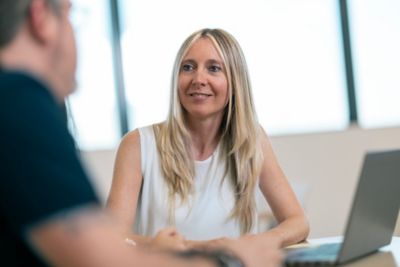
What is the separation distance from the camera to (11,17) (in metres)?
0.71

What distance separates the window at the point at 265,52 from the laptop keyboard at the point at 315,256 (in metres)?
2.44

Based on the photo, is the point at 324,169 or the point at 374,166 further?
the point at 324,169

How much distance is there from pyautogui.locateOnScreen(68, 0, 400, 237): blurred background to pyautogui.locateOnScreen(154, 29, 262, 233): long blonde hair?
1.55 meters

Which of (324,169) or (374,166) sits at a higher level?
(374,166)

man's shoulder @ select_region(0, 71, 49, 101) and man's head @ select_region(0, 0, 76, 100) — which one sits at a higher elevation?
man's head @ select_region(0, 0, 76, 100)

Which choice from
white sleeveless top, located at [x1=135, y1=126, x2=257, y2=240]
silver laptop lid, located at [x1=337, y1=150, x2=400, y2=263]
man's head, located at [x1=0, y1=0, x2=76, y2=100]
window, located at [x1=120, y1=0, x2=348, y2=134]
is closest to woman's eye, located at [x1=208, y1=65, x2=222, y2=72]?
white sleeveless top, located at [x1=135, y1=126, x2=257, y2=240]

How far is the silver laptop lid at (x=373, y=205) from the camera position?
4.66ft

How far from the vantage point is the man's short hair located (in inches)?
27.9

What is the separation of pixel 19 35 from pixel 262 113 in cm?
334

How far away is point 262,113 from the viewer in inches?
158

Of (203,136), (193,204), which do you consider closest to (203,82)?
(203,136)

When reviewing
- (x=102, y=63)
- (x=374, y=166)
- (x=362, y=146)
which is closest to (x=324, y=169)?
(x=362, y=146)

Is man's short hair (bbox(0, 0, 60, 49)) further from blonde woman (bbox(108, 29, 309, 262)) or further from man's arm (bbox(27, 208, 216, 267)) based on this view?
blonde woman (bbox(108, 29, 309, 262))

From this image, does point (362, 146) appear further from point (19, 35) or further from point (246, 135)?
point (19, 35)
